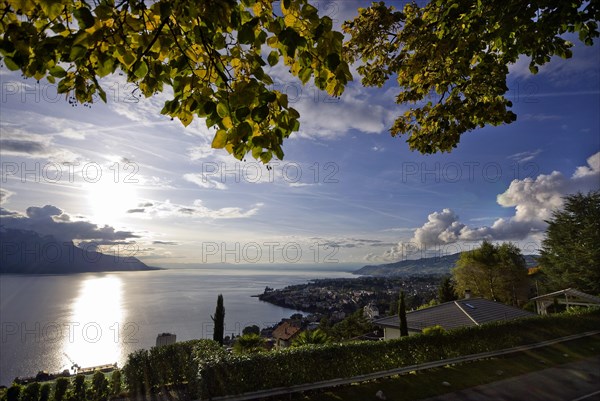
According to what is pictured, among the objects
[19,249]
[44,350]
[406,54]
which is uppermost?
[406,54]

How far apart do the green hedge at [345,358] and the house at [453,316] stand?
81.7 inches

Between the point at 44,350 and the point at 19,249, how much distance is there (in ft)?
535

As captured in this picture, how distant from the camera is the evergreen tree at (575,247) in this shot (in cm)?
3659

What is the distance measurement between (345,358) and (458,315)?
13.2 metres

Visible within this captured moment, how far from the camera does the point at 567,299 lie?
1100 inches

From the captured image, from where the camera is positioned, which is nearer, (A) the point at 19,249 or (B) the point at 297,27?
(B) the point at 297,27

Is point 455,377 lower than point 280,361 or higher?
lower

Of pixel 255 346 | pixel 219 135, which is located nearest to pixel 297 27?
pixel 219 135

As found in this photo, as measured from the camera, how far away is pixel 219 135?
1863 mm

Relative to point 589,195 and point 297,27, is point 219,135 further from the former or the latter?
point 589,195

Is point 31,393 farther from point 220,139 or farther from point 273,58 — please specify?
point 273,58

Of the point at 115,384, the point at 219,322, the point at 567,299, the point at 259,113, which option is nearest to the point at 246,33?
the point at 259,113

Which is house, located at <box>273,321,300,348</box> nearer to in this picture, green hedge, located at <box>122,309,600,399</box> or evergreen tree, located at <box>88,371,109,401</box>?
green hedge, located at <box>122,309,600,399</box>

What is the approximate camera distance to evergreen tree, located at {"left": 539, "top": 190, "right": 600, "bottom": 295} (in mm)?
36594
